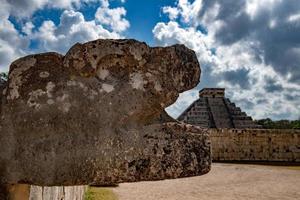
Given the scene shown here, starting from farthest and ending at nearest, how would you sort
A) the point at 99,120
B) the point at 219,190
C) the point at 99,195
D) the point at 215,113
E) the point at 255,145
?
the point at 215,113 < the point at 255,145 < the point at 219,190 < the point at 99,195 < the point at 99,120

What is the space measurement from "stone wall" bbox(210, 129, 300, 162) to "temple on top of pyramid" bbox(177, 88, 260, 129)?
477 centimetres

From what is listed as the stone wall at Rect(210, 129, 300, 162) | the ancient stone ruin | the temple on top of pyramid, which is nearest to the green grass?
the ancient stone ruin

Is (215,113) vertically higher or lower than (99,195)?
higher

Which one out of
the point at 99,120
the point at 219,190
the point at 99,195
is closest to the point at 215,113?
the point at 219,190

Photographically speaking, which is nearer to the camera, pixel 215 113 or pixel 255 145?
pixel 255 145

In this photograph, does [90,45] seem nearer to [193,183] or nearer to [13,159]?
[13,159]

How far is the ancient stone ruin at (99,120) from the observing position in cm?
137

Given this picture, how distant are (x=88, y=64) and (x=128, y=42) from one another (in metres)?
0.17

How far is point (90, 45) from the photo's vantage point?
4.70ft

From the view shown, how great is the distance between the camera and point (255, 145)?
25.2 metres

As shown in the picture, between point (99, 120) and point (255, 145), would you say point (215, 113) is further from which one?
point (99, 120)

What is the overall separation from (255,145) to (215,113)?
6740 millimetres

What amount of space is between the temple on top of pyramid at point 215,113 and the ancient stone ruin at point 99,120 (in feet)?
→ 93.4

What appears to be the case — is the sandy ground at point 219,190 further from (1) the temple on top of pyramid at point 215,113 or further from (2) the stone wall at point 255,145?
(1) the temple on top of pyramid at point 215,113
